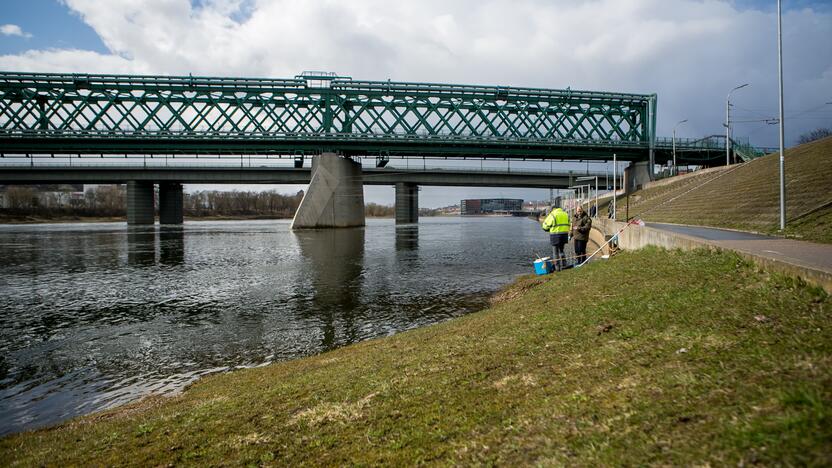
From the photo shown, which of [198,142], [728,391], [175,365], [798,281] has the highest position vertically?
[198,142]

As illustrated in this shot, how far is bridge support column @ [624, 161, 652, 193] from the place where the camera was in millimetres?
77081

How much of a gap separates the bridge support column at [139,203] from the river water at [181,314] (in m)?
63.6

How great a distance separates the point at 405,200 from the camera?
329 ft

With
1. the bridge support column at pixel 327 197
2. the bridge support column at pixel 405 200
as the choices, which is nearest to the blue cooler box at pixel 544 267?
the bridge support column at pixel 327 197

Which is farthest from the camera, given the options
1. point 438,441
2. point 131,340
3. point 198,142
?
point 198,142

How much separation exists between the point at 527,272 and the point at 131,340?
1719 cm

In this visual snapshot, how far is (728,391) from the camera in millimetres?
4082

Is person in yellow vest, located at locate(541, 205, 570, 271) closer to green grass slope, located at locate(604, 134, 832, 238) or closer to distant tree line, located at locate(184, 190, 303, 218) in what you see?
green grass slope, located at locate(604, 134, 832, 238)

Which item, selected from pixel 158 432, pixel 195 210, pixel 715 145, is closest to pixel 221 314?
pixel 158 432

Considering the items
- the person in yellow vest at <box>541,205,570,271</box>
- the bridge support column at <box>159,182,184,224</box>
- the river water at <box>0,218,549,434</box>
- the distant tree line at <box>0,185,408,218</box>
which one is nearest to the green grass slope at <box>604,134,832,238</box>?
the person in yellow vest at <box>541,205,570,271</box>

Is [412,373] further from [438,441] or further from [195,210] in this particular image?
[195,210]

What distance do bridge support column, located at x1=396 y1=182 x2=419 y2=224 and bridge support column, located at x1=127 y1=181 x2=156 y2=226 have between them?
4837 cm

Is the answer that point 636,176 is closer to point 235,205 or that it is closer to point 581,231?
point 581,231

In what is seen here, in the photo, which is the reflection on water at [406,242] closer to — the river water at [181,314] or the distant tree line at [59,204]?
the river water at [181,314]
